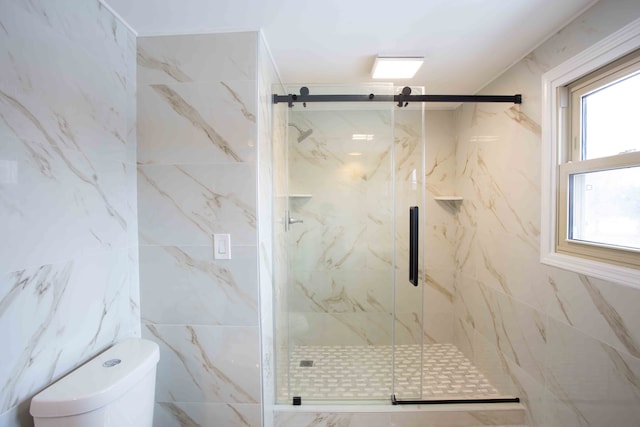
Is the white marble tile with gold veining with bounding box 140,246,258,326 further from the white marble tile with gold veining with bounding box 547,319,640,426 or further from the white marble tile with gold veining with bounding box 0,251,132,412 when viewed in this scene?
the white marble tile with gold veining with bounding box 547,319,640,426

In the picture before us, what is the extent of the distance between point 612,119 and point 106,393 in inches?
89.0

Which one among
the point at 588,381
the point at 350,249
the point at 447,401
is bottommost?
the point at 447,401

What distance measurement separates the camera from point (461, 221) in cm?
219

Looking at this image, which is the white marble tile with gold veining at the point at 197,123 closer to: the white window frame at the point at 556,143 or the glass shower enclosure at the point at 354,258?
the glass shower enclosure at the point at 354,258

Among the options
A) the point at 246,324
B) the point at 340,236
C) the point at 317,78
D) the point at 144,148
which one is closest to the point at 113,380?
the point at 246,324

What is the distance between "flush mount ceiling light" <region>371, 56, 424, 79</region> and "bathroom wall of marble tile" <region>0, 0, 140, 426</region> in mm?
1313

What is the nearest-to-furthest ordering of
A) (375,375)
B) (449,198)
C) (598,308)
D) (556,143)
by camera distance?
(598,308)
(556,143)
(375,375)
(449,198)

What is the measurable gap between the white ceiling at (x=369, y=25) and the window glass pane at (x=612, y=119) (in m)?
0.40

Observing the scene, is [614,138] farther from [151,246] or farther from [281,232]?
[151,246]

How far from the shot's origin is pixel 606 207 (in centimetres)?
114

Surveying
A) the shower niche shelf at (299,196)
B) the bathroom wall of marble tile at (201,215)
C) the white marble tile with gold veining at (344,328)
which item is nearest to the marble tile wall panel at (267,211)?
the bathroom wall of marble tile at (201,215)

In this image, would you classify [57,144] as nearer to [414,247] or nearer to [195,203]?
[195,203]

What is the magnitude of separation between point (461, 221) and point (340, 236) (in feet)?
3.77

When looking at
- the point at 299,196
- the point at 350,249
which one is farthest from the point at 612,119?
the point at 299,196
